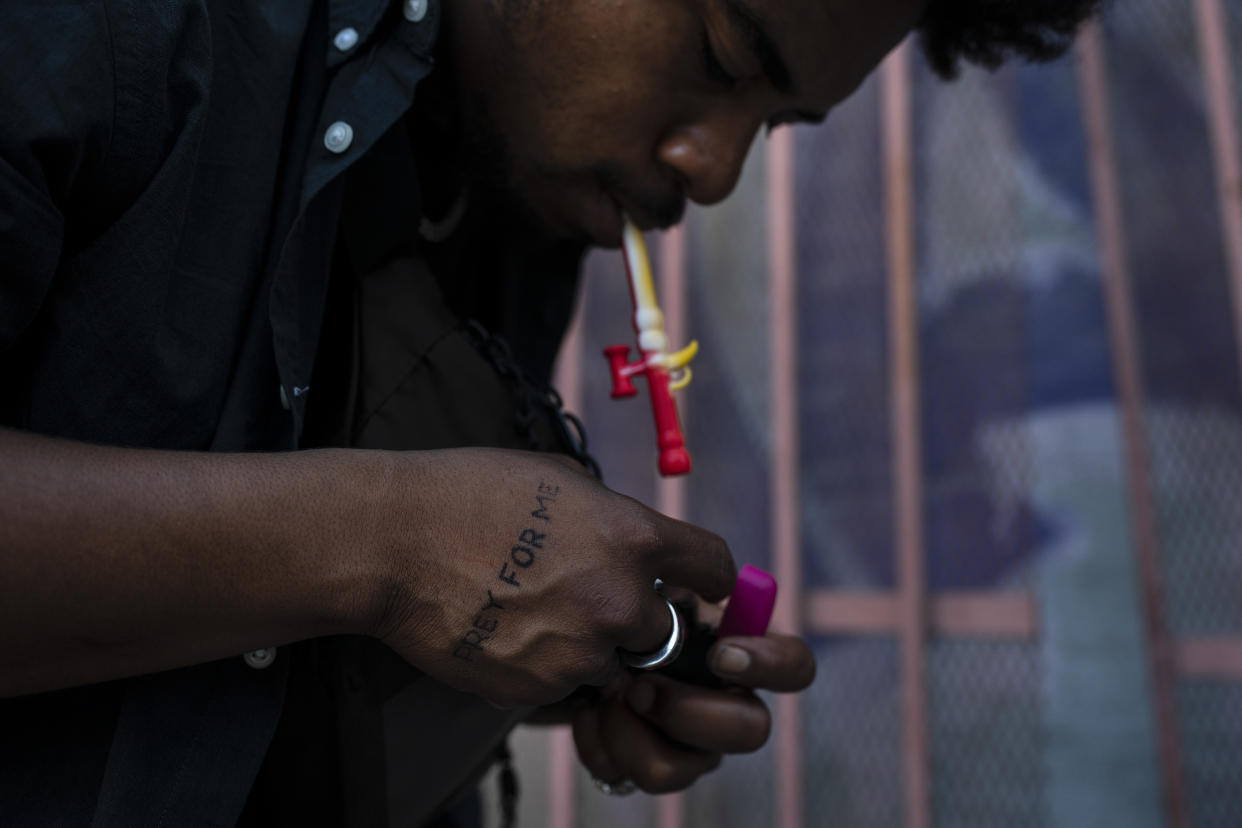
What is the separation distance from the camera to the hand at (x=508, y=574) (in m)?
0.55

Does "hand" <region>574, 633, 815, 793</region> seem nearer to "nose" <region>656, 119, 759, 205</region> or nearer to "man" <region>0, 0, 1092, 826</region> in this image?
"man" <region>0, 0, 1092, 826</region>

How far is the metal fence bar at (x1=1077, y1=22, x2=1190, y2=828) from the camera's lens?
1.68 metres

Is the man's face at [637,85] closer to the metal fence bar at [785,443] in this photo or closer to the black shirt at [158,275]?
the black shirt at [158,275]

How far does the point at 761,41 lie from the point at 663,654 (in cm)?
56

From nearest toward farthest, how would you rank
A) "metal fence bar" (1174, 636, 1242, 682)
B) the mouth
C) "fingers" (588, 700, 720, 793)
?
"fingers" (588, 700, 720, 793), the mouth, "metal fence bar" (1174, 636, 1242, 682)

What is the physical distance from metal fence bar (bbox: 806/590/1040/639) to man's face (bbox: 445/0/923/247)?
1298mm

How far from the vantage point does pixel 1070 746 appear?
175cm

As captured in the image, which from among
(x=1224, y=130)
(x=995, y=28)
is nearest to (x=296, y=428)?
(x=995, y=28)

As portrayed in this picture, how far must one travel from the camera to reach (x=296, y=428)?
2.14 ft

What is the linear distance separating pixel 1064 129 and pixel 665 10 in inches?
57.5

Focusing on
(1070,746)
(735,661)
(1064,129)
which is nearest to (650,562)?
(735,661)

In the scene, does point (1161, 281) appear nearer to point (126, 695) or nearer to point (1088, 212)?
point (1088, 212)

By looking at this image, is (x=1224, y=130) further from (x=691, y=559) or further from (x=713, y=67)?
(x=691, y=559)

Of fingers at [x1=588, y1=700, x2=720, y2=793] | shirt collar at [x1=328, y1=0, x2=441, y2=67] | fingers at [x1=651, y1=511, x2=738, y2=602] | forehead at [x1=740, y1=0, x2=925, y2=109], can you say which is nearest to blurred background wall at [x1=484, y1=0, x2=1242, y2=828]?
forehead at [x1=740, y1=0, x2=925, y2=109]
